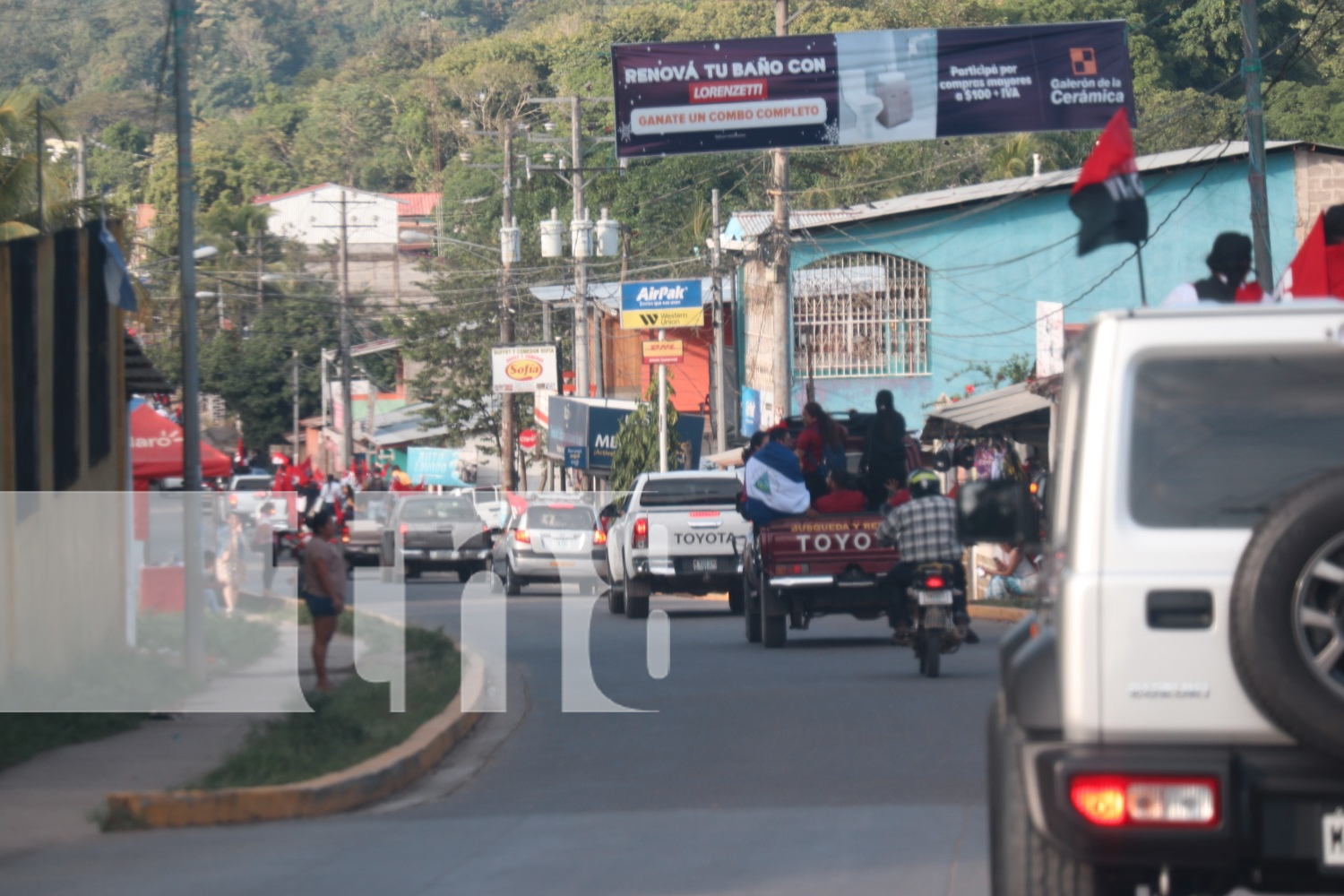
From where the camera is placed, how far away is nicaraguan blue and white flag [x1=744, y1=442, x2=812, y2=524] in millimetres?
16609

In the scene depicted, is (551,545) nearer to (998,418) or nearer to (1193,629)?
(998,418)

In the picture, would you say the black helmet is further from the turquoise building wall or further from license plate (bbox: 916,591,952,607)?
the turquoise building wall

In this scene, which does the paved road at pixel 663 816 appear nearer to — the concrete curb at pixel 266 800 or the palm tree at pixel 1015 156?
the concrete curb at pixel 266 800

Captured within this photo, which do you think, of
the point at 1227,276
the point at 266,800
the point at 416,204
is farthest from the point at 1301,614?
the point at 416,204

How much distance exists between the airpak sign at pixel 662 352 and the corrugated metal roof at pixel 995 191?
3.09 m

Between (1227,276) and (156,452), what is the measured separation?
51.9 feet

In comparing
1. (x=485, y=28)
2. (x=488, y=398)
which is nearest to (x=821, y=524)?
(x=488, y=398)

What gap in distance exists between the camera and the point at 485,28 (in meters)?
138

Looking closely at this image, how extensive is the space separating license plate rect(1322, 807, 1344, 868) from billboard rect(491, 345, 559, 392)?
46.6 metres

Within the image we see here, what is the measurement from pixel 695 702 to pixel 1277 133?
4223 cm

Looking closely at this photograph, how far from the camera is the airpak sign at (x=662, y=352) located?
37.1m

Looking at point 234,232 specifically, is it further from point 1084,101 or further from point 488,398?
point 1084,101

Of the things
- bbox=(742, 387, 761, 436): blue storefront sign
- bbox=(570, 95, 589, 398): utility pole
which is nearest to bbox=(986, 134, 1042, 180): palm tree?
bbox=(742, 387, 761, 436): blue storefront sign

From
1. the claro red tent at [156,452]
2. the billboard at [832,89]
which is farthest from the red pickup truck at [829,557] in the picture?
the billboard at [832,89]
